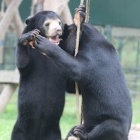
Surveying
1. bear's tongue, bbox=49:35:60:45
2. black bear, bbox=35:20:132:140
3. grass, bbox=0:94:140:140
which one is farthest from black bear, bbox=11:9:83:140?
grass, bbox=0:94:140:140

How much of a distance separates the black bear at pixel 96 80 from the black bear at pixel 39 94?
0.39 meters

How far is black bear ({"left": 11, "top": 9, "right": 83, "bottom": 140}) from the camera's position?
5.31 meters

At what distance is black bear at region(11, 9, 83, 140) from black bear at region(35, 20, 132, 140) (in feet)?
1.28

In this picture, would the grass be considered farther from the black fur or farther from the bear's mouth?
the bear's mouth

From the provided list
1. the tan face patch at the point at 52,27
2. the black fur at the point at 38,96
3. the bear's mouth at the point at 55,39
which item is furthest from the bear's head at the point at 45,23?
the black fur at the point at 38,96

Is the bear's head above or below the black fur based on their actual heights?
above

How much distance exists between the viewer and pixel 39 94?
5.34m

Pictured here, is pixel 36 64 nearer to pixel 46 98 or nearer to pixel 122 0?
pixel 46 98

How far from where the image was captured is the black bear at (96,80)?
15.4ft

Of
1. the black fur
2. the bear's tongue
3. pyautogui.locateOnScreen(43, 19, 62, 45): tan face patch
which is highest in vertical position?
pyautogui.locateOnScreen(43, 19, 62, 45): tan face patch

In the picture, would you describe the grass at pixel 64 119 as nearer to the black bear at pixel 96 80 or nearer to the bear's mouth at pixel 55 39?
the bear's mouth at pixel 55 39

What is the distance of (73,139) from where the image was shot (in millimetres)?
4719

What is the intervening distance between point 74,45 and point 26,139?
39.9 inches

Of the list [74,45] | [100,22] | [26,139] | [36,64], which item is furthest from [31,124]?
[100,22]
